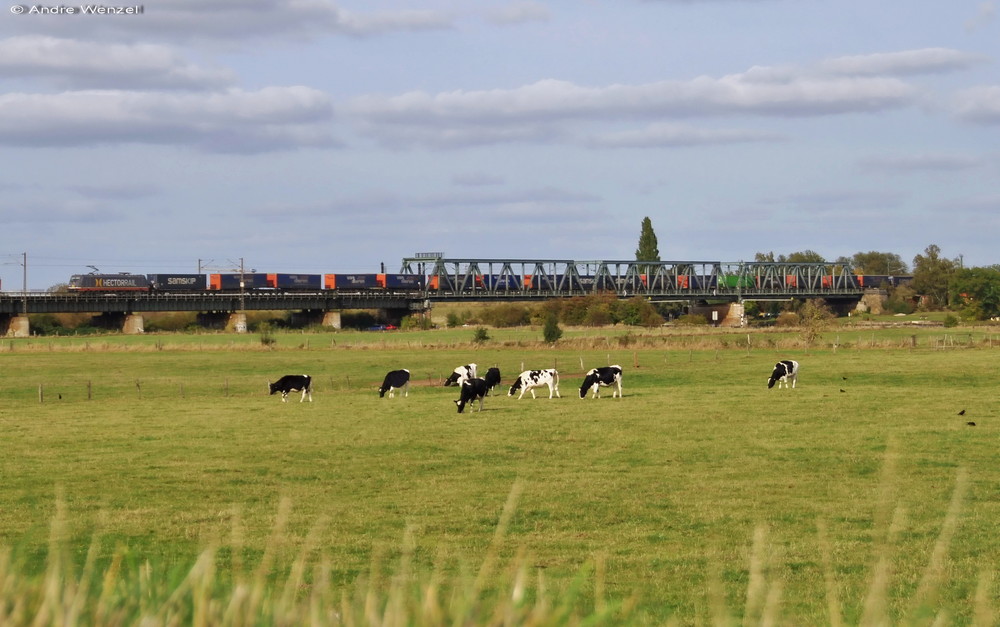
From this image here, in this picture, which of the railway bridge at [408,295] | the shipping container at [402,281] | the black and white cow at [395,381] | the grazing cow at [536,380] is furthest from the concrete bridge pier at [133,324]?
the grazing cow at [536,380]

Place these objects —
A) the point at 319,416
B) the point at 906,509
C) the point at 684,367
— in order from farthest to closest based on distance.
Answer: the point at 684,367 → the point at 319,416 → the point at 906,509

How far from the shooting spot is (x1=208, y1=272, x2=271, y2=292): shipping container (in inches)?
5896

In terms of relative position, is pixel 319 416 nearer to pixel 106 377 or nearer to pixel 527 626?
pixel 106 377

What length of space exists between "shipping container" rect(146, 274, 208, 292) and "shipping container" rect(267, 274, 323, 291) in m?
9.59

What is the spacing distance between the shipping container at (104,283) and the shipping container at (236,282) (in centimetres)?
1011

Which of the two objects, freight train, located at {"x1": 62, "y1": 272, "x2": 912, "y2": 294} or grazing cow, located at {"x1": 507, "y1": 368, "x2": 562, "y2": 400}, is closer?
grazing cow, located at {"x1": 507, "y1": 368, "x2": 562, "y2": 400}

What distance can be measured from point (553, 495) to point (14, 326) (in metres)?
118

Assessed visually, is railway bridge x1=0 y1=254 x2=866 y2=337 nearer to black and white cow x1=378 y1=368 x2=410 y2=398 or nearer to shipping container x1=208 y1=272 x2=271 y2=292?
shipping container x1=208 y1=272 x2=271 y2=292

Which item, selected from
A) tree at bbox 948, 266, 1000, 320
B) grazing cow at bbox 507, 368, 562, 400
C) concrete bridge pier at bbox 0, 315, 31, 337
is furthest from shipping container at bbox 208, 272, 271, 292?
grazing cow at bbox 507, 368, 562, 400

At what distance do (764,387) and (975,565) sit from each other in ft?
104

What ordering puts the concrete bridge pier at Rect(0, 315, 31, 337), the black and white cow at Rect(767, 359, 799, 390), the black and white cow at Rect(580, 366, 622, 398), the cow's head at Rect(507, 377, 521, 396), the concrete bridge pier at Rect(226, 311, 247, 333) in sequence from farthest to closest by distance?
the concrete bridge pier at Rect(226, 311, 247, 333)
the concrete bridge pier at Rect(0, 315, 31, 337)
the black and white cow at Rect(767, 359, 799, 390)
the cow's head at Rect(507, 377, 521, 396)
the black and white cow at Rect(580, 366, 622, 398)

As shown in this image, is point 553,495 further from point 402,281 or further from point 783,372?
point 402,281

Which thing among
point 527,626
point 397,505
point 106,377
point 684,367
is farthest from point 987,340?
point 527,626

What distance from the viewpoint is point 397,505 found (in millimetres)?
19203
